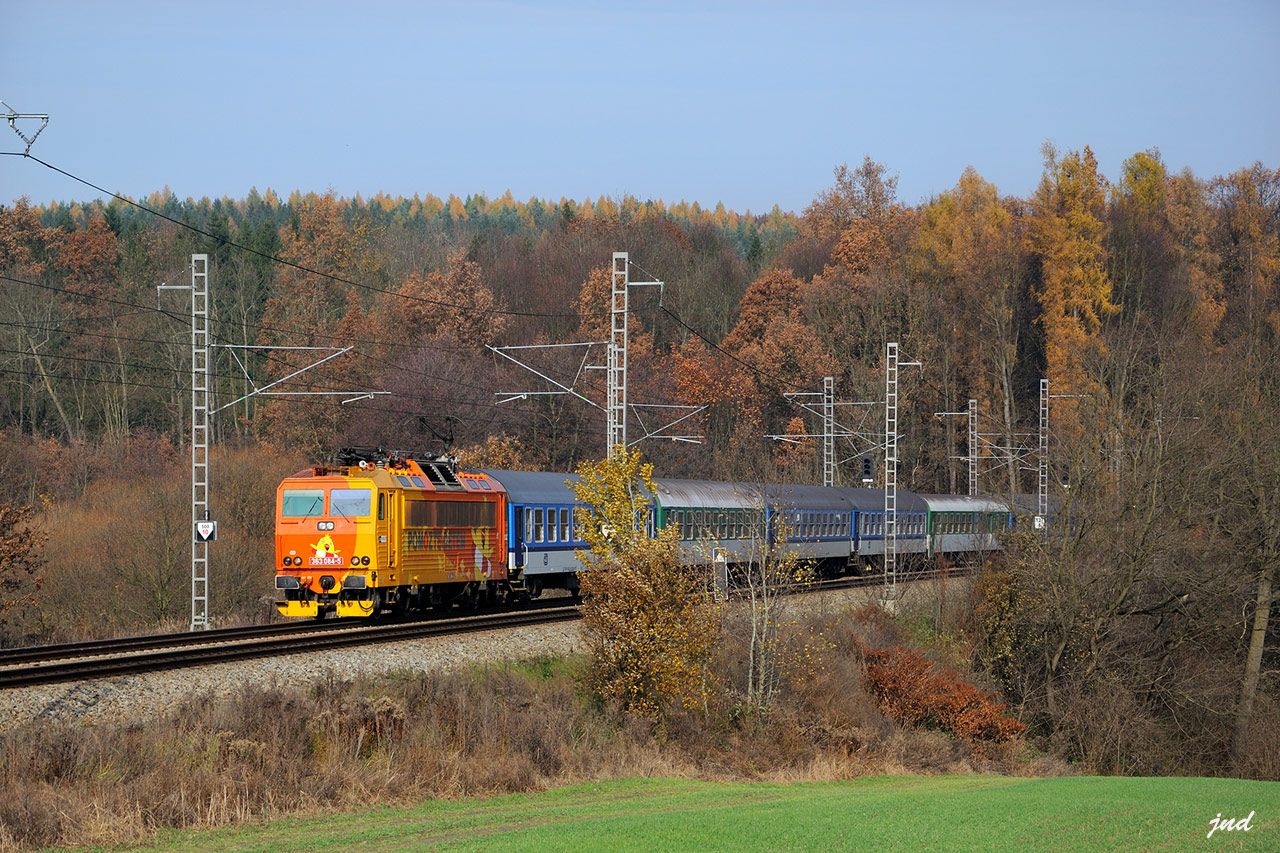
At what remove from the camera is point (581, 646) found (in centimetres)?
3006

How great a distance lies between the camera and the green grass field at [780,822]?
15891 millimetres

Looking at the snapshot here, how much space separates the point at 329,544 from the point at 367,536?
90 cm

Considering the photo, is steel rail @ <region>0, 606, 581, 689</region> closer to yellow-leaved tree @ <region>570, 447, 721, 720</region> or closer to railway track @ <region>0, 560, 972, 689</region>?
railway track @ <region>0, 560, 972, 689</region>

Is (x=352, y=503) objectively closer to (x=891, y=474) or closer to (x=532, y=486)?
(x=532, y=486)

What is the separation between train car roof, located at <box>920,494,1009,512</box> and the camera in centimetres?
6009

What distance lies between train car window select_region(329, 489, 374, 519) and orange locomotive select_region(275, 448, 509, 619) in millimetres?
21

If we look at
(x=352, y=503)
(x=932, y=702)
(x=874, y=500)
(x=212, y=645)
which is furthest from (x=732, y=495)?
(x=212, y=645)

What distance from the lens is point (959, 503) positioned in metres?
62.9

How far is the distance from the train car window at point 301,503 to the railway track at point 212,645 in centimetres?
239

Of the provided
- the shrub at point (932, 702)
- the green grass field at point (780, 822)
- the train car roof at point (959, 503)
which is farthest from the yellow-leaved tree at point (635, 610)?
the train car roof at point (959, 503)

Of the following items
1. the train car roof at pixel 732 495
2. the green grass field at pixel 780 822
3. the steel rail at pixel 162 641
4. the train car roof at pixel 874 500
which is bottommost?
the green grass field at pixel 780 822

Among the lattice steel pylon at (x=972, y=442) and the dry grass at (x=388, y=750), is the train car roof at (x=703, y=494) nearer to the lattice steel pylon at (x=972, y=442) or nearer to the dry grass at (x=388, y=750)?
the dry grass at (x=388, y=750)

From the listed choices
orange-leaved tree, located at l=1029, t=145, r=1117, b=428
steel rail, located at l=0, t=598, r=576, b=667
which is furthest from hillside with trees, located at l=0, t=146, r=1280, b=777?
steel rail, located at l=0, t=598, r=576, b=667

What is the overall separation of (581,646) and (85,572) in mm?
19416
